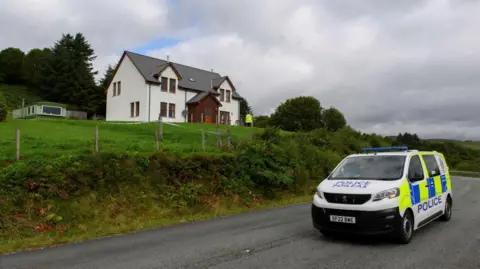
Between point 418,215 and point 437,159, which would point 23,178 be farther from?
point 437,159

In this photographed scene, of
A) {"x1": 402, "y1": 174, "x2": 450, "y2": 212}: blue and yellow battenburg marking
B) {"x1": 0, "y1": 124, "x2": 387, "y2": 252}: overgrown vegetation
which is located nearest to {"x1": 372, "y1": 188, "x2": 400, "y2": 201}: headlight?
{"x1": 402, "y1": 174, "x2": 450, "y2": 212}: blue and yellow battenburg marking

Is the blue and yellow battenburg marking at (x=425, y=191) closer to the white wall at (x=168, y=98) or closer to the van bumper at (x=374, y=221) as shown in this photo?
the van bumper at (x=374, y=221)

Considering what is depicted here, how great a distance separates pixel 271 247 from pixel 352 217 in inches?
65.9

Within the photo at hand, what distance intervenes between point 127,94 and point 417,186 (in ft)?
126

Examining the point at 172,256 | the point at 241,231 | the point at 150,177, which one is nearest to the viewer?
the point at 172,256

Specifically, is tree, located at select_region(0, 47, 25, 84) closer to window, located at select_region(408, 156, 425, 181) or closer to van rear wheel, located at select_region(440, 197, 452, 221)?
van rear wheel, located at select_region(440, 197, 452, 221)

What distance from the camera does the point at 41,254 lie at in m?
7.29

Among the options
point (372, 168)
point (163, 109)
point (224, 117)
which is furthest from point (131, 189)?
point (224, 117)

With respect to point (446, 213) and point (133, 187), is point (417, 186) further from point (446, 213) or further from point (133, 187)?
point (133, 187)

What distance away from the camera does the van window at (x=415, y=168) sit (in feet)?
27.3

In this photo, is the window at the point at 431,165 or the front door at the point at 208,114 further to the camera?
the front door at the point at 208,114

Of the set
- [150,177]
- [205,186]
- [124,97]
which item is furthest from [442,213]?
[124,97]

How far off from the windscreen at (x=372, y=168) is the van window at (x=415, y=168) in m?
0.19

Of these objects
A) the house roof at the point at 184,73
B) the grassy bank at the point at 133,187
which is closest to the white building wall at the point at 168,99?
the house roof at the point at 184,73
